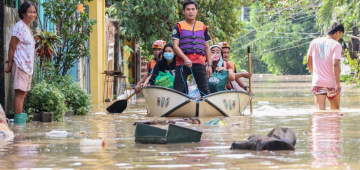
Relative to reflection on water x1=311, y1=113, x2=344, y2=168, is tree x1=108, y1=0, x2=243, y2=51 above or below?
above

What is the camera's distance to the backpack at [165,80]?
11266mm

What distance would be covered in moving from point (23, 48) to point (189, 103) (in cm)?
297

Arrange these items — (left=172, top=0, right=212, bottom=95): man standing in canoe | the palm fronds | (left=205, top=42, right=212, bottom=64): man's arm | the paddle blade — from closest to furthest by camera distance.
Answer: (left=172, top=0, right=212, bottom=95): man standing in canoe → (left=205, top=42, right=212, bottom=64): man's arm → the paddle blade → the palm fronds

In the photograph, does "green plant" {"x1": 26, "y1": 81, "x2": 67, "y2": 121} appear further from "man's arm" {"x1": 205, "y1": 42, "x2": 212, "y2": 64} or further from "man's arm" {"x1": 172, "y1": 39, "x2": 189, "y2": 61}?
"man's arm" {"x1": 205, "y1": 42, "x2": 212, "y2": 64}

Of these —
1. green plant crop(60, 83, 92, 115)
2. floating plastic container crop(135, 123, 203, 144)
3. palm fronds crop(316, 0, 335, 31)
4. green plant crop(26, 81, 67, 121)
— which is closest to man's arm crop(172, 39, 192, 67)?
green plant crop(26, 81, 67, 121)

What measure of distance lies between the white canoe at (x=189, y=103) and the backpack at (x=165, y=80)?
353mm

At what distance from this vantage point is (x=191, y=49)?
10.5 metres

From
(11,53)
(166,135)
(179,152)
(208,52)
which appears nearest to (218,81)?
(208,52)

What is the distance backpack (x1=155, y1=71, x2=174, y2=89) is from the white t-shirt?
2.94m

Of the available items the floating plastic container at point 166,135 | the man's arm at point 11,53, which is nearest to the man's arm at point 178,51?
the man's arm at point 11,53

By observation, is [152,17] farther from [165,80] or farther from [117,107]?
[165,80]

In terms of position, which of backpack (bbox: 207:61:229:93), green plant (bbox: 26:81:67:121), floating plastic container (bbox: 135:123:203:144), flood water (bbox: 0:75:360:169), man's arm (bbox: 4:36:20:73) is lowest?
flood water (bbox: 0:75:360:169)

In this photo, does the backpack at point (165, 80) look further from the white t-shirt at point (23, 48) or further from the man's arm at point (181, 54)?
the white t-shirt at point (23, 48)

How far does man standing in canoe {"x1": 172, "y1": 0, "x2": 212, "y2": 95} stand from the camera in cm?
1041
